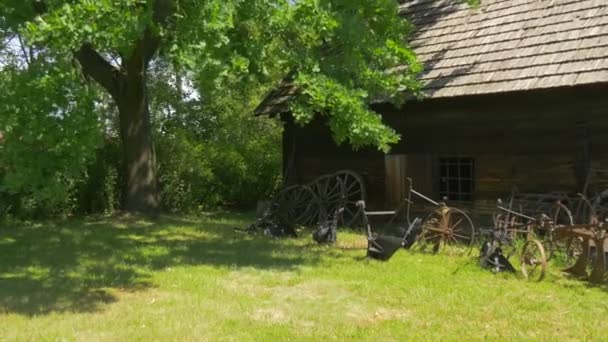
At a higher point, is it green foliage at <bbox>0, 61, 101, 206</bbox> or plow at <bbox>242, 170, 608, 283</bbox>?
green foliage at <bbox>0, 61, 101, 206</bbox>

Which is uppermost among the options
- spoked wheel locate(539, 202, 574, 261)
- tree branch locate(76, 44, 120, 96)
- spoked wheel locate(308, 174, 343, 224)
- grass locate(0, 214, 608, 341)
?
tree branch locate(76, 44, 120, 96)

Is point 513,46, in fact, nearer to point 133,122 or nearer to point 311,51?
point 311,51

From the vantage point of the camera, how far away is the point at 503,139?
39.4 ft

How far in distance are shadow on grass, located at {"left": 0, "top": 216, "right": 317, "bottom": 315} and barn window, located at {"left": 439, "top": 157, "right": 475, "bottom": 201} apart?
3.83 m

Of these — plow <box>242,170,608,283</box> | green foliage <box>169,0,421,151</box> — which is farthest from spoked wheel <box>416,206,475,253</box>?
green foliage <box>169,0,421,151</box>

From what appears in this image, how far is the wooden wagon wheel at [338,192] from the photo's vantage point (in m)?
13.5

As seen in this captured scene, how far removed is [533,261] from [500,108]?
4.32m

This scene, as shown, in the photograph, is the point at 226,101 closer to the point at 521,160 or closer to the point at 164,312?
the point at 521,160

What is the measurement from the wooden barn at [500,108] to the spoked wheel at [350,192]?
0.37 meters

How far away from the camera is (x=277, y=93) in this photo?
52.3 ft

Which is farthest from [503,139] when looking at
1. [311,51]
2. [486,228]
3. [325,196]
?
[311,51]

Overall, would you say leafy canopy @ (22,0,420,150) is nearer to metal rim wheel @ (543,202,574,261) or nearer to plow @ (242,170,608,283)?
plow @ (242,170,608,283)

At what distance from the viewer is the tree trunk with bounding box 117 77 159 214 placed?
15.5 meters

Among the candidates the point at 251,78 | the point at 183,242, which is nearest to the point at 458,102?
the point at 251,78
